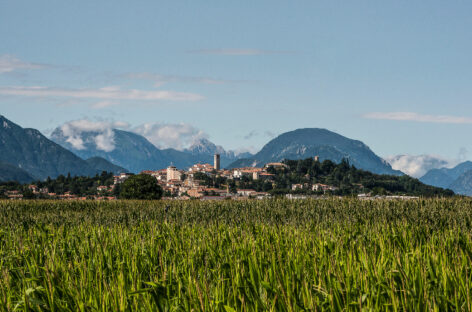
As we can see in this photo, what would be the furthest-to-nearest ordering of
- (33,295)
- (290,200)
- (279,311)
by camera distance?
(290,200) → (33,295) → (279,311)

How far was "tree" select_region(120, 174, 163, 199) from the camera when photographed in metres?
83.8

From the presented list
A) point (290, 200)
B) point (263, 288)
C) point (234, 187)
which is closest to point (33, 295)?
point (263, 288)

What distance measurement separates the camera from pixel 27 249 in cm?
962

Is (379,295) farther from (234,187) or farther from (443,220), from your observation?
(234,187)

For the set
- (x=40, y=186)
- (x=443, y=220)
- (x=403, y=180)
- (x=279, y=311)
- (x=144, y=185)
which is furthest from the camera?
(x=403, y=180)

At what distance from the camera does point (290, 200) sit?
99.1 ft

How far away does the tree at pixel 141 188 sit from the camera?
3300 inches

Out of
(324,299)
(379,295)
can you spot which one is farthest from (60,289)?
(379,295)

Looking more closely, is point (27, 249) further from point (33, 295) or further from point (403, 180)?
point (403, 180)

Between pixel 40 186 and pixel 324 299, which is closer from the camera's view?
pixel 324 299

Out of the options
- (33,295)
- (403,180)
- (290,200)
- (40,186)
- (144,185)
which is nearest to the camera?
(33,295)

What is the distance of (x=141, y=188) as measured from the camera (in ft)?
276

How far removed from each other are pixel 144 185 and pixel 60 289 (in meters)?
80.1

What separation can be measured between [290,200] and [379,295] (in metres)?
24.9
